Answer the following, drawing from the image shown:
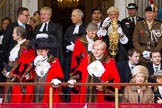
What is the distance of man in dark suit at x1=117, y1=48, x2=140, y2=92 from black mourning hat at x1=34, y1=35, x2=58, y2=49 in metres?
1.10

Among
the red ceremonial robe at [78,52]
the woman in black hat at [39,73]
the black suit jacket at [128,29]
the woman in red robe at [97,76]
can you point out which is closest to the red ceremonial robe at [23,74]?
the woman in black hat at [39,73]

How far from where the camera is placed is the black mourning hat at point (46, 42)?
1352 cm

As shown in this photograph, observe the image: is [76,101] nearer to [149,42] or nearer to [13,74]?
[13,74]

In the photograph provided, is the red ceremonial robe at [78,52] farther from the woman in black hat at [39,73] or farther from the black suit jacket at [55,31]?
the woman in black hat at [39,73]

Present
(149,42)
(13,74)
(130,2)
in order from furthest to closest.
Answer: (130,2), (149,42), (13,74)

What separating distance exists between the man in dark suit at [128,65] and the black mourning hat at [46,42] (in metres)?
1.10

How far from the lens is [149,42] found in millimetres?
14906

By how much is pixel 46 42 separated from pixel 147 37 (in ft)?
6.87

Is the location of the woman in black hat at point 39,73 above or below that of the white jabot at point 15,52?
below

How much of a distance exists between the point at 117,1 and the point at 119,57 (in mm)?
2846

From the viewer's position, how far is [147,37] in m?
15.0

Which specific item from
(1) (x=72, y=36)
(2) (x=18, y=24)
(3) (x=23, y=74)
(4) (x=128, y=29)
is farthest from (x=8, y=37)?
(4) (x=128, y=29)

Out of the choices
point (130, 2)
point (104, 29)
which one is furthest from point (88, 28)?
point (130, 2)

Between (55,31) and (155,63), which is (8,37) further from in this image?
(155,63)
